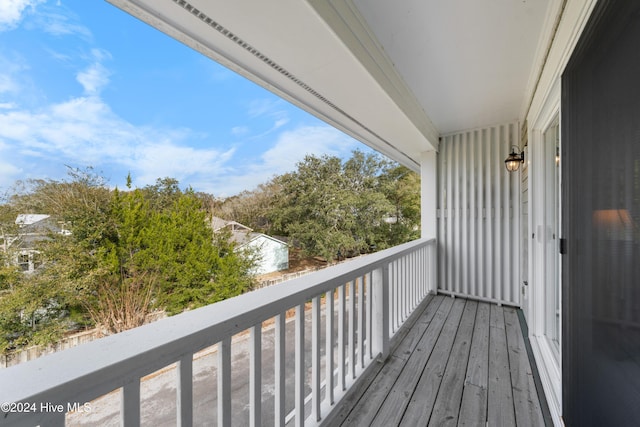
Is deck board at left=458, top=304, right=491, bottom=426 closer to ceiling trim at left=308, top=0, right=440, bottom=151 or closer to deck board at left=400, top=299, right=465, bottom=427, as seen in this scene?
deck board at left=400, top=299, right=465, bottom=427

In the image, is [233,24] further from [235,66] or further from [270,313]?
[270,313]

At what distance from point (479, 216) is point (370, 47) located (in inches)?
106

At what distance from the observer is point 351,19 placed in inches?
58.2

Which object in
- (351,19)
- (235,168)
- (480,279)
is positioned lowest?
(480,279)

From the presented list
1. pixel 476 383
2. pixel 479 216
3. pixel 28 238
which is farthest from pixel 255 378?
pixel 479 216

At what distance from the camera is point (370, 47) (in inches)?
67.3

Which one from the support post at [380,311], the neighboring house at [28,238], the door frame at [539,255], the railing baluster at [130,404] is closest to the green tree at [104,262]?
the neighboring house at [28,238]

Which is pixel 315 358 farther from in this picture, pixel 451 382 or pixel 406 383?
pixel 451 382

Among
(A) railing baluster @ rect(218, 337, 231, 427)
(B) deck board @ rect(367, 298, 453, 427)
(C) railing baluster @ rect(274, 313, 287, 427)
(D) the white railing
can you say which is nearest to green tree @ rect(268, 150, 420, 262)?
(B) deck board @ rect(367, 298, 453, 427)

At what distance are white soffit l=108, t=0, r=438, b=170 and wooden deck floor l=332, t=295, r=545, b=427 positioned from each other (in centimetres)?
209

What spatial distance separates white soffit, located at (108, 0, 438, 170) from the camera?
1199mm

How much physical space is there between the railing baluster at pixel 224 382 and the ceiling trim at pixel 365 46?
1450 millimetres

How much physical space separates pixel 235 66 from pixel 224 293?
1718mm

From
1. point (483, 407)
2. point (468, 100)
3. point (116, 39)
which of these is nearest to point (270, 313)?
point (483, 407)
